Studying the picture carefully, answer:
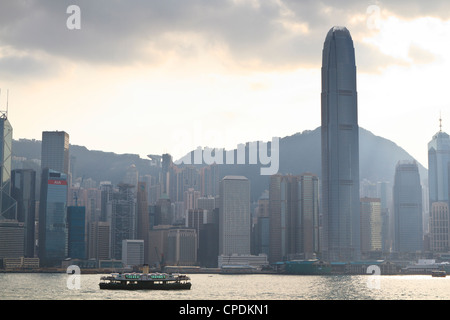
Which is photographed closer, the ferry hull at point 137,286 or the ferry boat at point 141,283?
the ferry hull at point 137,286

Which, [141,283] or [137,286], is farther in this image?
[141,283]

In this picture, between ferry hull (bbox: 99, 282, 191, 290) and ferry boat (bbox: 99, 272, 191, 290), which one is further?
ferry boat (bbox: 99, 272, 191, 290)

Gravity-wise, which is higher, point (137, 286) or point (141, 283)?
point (141, 283)
